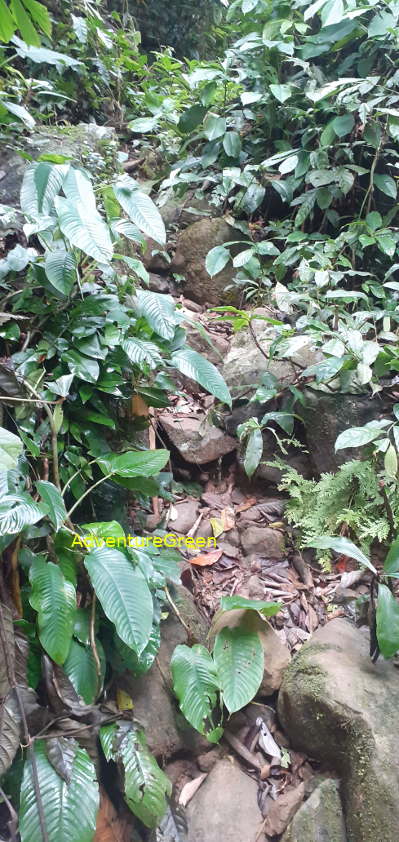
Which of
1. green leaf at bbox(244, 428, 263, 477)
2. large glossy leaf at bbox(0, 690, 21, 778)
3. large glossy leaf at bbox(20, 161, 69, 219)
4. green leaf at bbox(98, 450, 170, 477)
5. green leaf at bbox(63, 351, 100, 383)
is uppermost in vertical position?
large glossy leaf at bbox(20, 161, 69, 219)

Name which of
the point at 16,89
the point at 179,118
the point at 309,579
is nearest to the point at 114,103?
the point at 179,118

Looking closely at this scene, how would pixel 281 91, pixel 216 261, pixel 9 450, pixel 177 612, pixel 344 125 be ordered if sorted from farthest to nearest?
1. pixel 281 91
2. pixel 344 125
3. pixel 216 261
4. pixel 177 612
5. pixel 9 450

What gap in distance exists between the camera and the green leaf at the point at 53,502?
50.0 inches

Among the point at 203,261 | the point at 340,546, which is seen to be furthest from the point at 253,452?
the point at 203,261

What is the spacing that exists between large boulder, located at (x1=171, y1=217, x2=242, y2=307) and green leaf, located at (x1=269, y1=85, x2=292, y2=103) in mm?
839

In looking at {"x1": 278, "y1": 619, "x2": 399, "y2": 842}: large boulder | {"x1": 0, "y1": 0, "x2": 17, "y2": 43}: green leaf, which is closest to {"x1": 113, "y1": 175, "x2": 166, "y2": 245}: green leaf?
{"x1": 0, "y1": 0, "x2": 17, "y2": 43}: green leaf

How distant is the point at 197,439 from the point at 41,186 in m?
1.32

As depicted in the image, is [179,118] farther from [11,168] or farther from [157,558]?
[157,558]

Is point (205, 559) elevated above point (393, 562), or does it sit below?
below

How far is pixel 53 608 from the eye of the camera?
1.25 m

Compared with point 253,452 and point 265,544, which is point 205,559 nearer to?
point 265,544

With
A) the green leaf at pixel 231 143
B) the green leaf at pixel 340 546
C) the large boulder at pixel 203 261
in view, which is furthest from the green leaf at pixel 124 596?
the green leaf at pixel 231 143

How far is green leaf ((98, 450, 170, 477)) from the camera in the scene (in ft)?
4.97

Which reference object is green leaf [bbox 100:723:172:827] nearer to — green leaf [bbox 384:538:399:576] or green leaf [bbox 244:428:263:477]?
green leaf [bbox 384:538:399:576]
